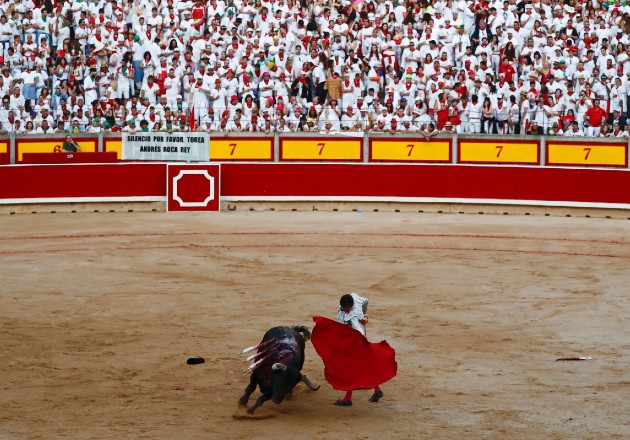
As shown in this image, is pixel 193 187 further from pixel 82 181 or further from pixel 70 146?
pixel 70 146

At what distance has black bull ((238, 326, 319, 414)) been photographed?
28.8 feet

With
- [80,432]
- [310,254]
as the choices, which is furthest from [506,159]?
[80,432]

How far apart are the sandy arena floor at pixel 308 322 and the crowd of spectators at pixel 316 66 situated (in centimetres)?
354

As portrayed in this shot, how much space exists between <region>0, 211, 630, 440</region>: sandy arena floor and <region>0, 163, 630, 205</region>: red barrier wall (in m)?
1.71

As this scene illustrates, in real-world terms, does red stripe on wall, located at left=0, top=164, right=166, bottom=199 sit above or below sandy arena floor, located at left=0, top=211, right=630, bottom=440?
above

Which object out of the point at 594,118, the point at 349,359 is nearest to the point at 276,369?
the point at 349,359

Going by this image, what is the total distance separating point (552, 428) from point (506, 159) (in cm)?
1618

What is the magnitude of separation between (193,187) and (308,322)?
37.9ft

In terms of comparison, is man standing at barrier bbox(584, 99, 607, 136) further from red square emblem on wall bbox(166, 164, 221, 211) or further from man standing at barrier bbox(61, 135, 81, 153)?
man standing at barrier bbox(61, 135, 81, 153)

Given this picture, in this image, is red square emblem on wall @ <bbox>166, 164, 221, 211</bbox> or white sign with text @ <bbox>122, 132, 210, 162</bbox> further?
white sign with text @ <bbox>122, 132, 210, 162</bbox>

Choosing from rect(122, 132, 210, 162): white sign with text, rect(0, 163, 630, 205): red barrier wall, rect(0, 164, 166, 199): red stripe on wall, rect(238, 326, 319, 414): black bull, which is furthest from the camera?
rect(122, 132, 210, 162): white sign with text

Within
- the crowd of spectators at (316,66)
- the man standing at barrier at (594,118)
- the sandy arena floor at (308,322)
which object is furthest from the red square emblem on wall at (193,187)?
the man standing at barrier at (594,118)

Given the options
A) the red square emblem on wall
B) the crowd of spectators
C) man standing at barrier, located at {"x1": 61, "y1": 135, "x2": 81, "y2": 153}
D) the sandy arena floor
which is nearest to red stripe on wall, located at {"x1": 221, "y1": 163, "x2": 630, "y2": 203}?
the red square emblem on wall

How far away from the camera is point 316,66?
25812mm
